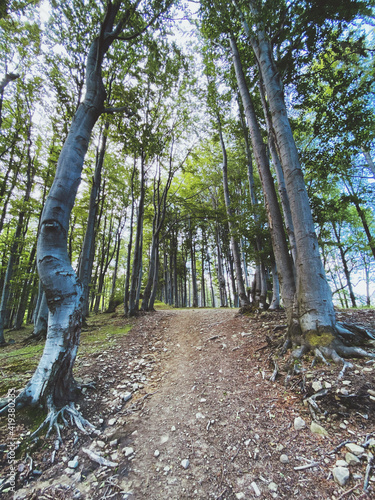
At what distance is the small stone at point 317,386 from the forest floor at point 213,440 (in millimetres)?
14

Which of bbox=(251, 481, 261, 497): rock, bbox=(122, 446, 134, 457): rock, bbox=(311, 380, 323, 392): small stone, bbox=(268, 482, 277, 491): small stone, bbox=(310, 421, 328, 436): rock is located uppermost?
bbox=(311, 380, 323, 392): small stone

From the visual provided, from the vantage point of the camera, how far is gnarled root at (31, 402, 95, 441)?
7.70ft

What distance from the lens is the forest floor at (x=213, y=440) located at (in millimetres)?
1639

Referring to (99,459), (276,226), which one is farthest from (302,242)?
(99,459)

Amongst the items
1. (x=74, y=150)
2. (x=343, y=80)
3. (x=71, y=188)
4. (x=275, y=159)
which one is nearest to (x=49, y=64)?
(x=74, y=150)

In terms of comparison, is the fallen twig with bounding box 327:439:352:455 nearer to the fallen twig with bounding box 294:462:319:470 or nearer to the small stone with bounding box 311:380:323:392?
the fallen twig with bounding box 294:462:319:470

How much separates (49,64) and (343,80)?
1006cm

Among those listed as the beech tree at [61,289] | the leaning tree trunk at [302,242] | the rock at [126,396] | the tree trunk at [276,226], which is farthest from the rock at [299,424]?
the beech tree at [61,289]

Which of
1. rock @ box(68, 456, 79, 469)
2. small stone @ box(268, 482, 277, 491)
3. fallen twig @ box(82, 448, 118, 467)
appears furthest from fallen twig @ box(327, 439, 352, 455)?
rock @ box(68, 456, 79, 469)

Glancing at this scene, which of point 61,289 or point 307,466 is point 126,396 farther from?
point 307,466

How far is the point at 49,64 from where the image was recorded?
7.44 metres

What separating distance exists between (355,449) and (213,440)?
134 cm

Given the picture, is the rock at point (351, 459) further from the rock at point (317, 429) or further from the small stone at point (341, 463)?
the rock at point (317, 429)

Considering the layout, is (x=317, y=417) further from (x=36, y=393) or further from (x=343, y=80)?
(x=343, y=80)
